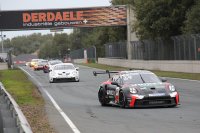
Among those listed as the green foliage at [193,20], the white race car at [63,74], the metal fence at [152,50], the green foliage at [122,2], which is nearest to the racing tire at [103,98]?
the white race car at [63,74]

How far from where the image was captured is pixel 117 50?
3415 inches

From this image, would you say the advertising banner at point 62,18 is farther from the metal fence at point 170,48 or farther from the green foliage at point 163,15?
the green foliage at point 163,15

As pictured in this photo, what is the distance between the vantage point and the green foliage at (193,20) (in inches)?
2112

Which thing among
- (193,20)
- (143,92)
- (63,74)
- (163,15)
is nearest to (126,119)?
(143,92)

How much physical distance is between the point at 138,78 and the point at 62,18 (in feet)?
176

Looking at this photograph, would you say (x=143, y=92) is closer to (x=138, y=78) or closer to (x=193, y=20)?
(x=138, y=78)

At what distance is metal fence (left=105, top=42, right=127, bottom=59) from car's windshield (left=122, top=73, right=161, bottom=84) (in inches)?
2341

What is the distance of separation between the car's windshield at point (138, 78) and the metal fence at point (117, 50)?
59.5 metres

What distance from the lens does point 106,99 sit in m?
21.7

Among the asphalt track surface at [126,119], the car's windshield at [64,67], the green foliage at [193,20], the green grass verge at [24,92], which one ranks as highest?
the green foliage at [193,20]

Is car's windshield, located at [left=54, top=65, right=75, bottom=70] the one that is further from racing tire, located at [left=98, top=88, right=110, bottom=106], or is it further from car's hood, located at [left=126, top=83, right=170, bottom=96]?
car's hood, located at [left=126, top=83, right=170, bottom=96]

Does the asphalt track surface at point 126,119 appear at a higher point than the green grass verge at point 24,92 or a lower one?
higher

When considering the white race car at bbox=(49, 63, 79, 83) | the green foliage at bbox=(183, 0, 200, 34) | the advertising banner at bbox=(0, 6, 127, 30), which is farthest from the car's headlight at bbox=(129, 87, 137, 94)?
the advertising banner at bbox=(0, 6, 127, 30)

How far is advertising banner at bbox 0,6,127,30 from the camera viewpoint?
7338 centimetres
